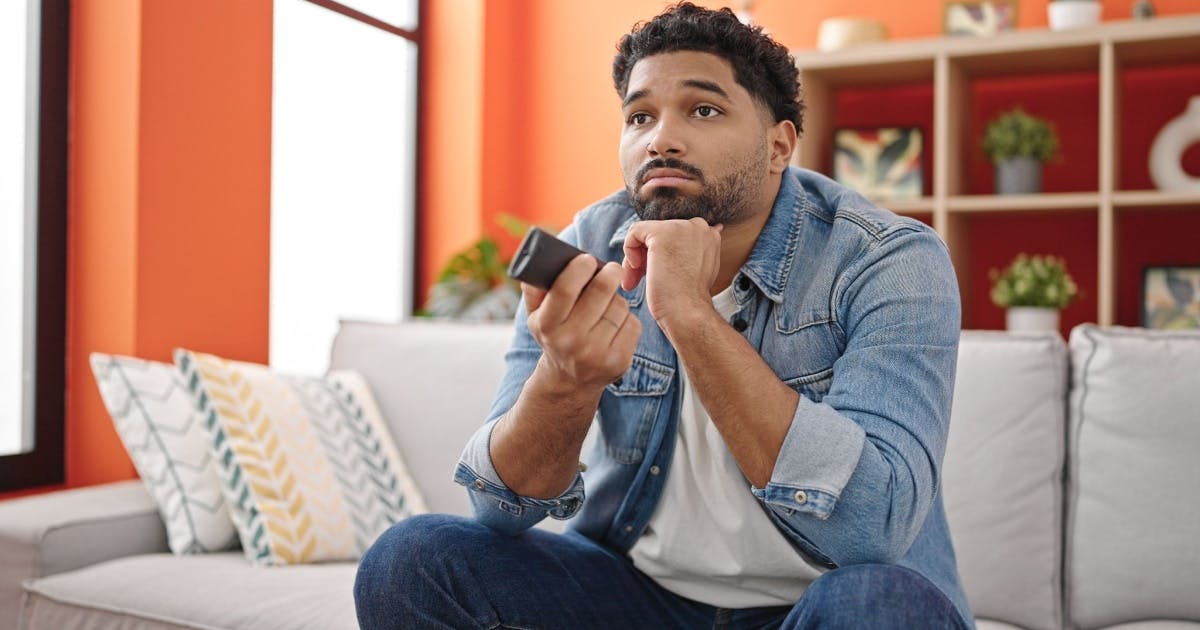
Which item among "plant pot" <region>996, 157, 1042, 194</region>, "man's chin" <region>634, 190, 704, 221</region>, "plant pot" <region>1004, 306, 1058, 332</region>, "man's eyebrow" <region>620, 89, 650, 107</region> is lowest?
"plant pot" <region>1004, 306, 1058, 332</region>

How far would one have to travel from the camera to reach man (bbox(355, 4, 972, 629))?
1.11 metres

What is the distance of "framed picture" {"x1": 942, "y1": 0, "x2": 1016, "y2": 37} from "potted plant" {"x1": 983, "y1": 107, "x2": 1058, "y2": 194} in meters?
0.27

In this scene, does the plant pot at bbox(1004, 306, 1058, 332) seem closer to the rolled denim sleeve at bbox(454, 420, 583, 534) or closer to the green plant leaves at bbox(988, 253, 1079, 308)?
the green plant leaves at bbox(988, 253, 1079, 308)

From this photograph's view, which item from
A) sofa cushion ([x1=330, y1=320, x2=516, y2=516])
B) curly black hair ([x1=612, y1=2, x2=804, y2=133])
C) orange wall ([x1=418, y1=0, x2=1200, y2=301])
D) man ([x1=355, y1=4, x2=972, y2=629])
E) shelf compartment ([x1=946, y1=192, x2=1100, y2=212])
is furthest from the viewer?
orange wall ([x1=418, y1=0, x2=1200, y2=301])

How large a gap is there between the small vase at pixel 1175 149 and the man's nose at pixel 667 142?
232 cm

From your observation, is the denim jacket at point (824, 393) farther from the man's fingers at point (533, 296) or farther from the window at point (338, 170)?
the window at point (338, 170)

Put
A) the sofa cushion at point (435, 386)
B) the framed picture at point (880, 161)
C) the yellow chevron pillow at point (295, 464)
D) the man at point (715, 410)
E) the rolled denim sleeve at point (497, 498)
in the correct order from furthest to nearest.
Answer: the framed picture at point (880, 161), the sofa cushion at point (435, 386), the yellow chevron pillow at point (295, 464), the rolled denim sleeve at point (497, 498), the man at point (715, 410)

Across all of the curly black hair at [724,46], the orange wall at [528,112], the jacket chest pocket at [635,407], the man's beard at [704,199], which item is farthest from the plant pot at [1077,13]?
the jacket chest pocket at [635,407]

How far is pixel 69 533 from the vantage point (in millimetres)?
1770

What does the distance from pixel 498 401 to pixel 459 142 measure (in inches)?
106

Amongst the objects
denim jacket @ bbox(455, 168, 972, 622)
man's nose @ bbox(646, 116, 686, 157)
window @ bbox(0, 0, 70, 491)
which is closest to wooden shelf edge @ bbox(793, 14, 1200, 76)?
denim jacket @ bbox(455, 168, 972, 622)

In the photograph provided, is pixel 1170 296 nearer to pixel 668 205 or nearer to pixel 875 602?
pixel 668 205

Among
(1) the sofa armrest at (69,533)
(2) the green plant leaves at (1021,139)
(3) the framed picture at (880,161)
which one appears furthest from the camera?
(3) the framed picture at (880,161)

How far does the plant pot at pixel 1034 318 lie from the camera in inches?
123
